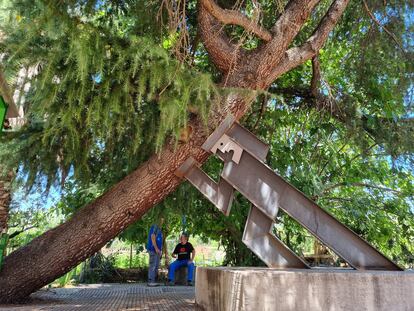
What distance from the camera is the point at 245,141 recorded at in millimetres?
5555

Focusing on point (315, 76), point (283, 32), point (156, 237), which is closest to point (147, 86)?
point (283, 32)

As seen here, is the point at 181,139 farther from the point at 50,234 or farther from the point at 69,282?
the point at 69,282

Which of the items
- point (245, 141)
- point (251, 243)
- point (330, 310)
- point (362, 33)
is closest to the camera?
point (330, 310)

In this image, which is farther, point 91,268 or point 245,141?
point 91,268

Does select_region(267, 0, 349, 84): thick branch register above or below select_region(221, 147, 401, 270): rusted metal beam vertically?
above

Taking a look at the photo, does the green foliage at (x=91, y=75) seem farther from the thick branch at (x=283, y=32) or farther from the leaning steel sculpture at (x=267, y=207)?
the thick branch at (x=283, y=32)

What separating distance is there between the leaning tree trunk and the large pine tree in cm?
2

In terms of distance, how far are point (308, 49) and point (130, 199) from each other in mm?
3676

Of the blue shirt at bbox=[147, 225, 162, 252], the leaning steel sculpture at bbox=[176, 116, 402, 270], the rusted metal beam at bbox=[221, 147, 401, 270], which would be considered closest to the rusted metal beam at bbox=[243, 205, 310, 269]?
the leaning steel sculpture at bbox=[176, 116, 402, 270]

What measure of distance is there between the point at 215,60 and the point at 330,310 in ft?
13.1

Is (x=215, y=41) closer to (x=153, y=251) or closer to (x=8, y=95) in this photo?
(x=8, y=95)

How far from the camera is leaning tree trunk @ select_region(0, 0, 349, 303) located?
6.24 metres

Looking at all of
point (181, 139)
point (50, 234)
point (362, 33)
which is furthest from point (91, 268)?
point (362, 33)

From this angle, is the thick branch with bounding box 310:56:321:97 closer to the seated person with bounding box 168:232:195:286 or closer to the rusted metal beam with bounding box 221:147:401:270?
the rusted metal beam with bounding box 221:147:401:270
